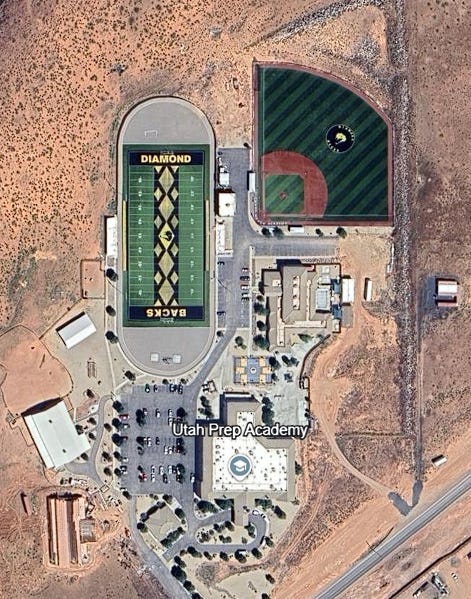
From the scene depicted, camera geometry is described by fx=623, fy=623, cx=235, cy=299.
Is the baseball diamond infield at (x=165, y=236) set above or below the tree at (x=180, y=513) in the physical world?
above

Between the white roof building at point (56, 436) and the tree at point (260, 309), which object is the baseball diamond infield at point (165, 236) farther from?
the white roof building at point (56, 436)

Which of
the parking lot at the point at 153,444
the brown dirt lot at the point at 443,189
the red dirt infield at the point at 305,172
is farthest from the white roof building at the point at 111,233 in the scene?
the brown dirt lot at the point at 443,189

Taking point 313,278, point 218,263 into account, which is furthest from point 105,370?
point 313,278

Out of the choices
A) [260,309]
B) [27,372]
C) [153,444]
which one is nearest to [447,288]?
[260,309]

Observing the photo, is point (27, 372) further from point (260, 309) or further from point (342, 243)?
point (342, 243)

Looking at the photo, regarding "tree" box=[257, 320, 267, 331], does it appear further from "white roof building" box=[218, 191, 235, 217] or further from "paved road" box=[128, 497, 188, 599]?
"paved road" box=[128, 497, 188, 599]

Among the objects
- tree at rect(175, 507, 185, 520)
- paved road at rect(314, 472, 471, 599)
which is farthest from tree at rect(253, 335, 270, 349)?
paved road at rect(314, 472, 471, 599)

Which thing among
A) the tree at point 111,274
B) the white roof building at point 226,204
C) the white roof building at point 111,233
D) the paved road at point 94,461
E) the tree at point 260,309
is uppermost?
the white roof building at point 226,204
